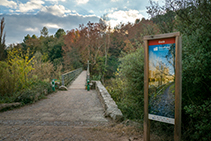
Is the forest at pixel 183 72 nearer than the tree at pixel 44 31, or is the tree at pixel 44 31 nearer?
the forest at pixel 183 72

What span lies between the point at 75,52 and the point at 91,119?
76.9 feet

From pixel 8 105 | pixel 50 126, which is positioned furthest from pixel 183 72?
pixel 8 105

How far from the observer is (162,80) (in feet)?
8.70

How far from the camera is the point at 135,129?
11.2 ft

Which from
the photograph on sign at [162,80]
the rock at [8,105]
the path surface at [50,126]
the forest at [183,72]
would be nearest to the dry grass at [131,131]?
the path surface at [50,126]

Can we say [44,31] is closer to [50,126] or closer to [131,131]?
[50,126]

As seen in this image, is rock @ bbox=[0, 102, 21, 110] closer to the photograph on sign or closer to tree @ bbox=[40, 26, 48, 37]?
the photograph on sign

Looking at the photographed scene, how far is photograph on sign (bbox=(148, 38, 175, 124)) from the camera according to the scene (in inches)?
99.0

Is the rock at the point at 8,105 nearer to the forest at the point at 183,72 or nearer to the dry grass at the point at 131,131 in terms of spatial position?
the forest at the point at 183,72

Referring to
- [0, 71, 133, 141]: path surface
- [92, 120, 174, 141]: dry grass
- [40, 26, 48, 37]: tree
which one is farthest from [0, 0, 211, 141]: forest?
[40, 26, 48, 37]: tree

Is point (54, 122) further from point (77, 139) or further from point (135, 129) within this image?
point (135, 129)

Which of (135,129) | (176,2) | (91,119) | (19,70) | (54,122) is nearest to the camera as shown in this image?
(135,129)

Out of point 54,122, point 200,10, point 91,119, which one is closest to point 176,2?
point 200,10

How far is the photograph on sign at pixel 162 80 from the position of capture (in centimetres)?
252
